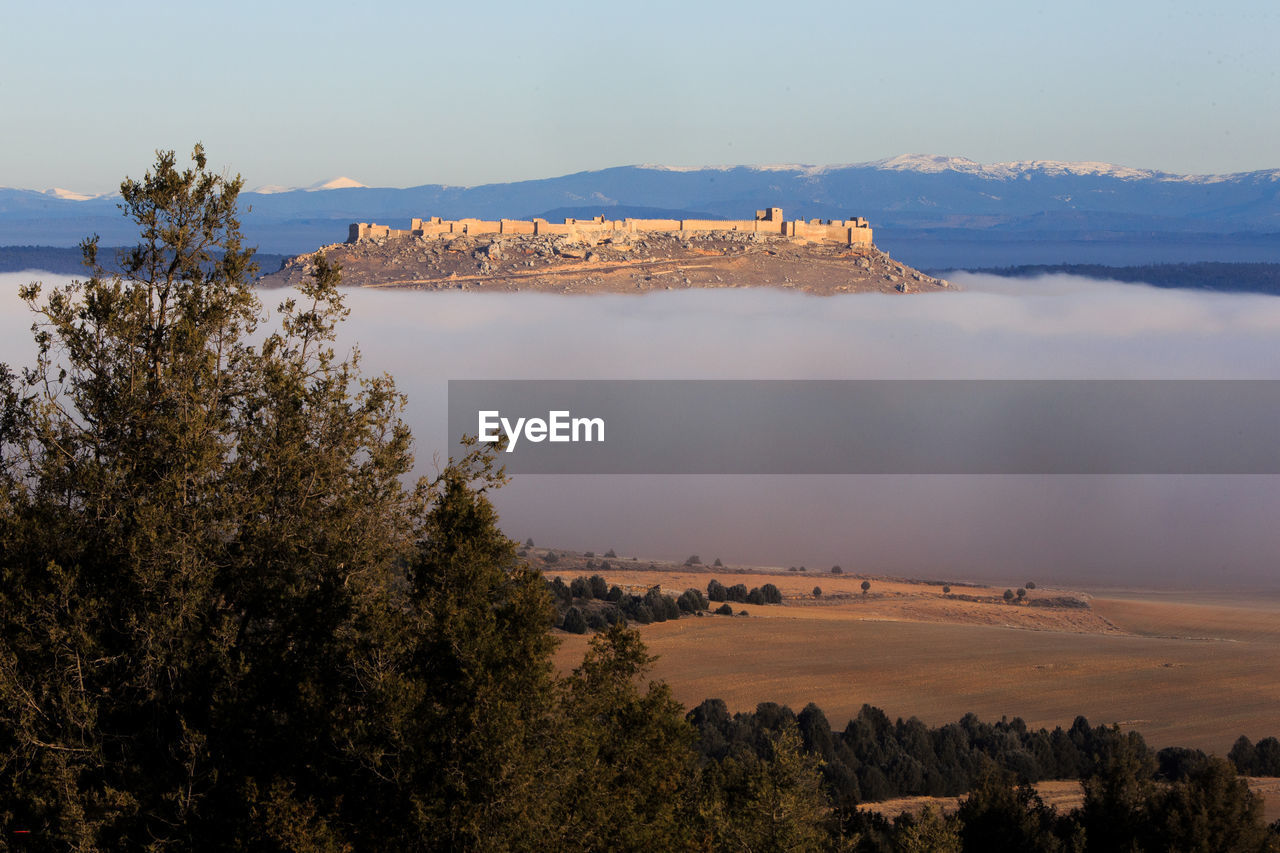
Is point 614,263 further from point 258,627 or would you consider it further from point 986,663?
point 258,627

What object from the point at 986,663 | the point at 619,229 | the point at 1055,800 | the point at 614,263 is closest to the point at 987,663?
the point at 986,663

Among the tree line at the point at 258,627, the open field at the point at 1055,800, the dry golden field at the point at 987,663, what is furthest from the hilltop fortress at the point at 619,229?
the tree line at the point at 258,627

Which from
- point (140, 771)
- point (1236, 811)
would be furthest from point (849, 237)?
point (140, 771)

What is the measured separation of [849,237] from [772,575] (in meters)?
52.7

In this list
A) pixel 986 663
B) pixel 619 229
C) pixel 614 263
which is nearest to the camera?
pixel 986 663

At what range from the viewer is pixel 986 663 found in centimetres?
3700

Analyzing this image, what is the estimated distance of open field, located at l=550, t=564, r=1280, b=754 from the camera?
3200 cm

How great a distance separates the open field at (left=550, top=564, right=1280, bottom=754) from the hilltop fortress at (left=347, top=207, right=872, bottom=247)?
190 ft

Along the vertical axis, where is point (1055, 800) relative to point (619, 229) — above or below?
below

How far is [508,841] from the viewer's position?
10516mm

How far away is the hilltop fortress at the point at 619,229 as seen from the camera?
103562mm

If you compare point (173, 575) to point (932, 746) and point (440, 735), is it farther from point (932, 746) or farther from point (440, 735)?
point (932, 746)

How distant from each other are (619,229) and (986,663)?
73336 mm

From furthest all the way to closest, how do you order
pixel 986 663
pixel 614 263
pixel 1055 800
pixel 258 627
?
pixel 614 263 → pixel 986 663 → pixel 1055 800 → pixel 258 627
